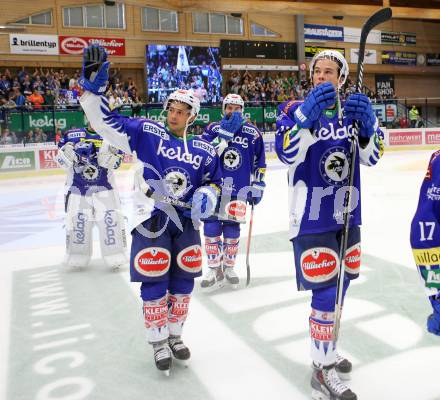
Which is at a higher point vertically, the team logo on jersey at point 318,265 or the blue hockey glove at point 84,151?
the blue hockey glove at point 84,151

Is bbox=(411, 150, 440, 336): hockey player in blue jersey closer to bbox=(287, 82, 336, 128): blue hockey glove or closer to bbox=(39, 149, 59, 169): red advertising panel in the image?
bbox=(287, 82, 336, 128): blue hockey glove

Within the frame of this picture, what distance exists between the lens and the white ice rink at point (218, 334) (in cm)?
257

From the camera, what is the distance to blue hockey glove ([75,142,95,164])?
470cm

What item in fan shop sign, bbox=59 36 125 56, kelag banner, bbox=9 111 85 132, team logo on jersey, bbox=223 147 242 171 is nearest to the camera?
team logo on jersey, bbox=223 147 242 171

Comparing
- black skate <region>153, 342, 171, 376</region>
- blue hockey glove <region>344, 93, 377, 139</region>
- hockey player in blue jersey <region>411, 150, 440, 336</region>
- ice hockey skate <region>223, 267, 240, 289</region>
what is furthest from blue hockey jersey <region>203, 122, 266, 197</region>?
hockey player in blue jersey <region>411, 150, 440, 336</region>

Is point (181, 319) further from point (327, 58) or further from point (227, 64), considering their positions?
point (227, 64)

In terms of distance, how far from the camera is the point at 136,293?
13.6ft

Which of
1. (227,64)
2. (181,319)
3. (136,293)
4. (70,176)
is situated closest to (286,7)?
(227,64)

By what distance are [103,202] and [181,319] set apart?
2.33 m

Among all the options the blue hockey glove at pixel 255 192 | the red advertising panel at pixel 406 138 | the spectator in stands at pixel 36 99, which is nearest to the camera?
the blue hockey glove at pixel 255 192

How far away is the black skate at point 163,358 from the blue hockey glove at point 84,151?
98.3 inches

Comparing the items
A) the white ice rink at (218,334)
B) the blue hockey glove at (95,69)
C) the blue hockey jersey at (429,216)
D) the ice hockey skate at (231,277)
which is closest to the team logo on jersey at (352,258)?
the white ice rink at (218,334)

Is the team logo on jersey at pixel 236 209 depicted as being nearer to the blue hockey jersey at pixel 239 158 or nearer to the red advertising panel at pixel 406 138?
the blue hockey jersey at pixel 239 158

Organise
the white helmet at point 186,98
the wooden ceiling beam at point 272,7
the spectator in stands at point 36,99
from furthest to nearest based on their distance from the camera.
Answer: the spectator in stands at point 36,99, the wooden ceiling beam at point 272,7, the white helmet at point 186,98
